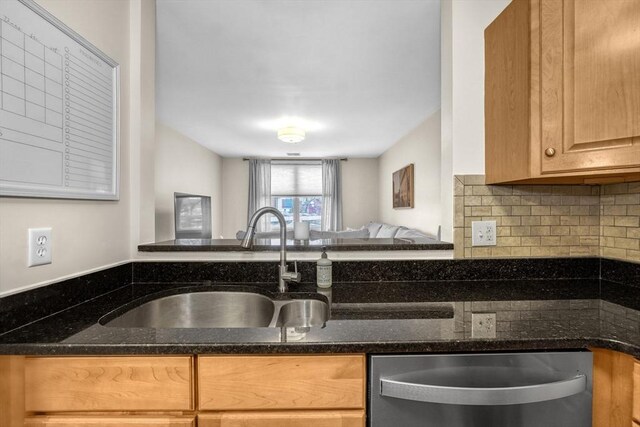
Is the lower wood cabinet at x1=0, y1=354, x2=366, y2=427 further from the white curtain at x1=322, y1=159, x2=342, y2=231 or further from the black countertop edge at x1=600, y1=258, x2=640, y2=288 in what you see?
the white curtain at x1=322, y1=159, x2=342, y2=231

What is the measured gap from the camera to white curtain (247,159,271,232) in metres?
6.66

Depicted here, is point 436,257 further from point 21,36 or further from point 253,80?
point 253,80

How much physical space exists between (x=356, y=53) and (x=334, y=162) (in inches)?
175

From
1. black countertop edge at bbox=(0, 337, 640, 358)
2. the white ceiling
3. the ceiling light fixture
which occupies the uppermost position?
the white ceiling

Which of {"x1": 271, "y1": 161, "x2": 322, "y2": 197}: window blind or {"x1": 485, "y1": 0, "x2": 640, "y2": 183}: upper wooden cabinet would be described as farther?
{"x1": 271, "y1": 161, "x2": 322, "y2": 197}: window blind

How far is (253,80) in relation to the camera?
2.73m

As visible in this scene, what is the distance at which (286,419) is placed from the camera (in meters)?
0.79

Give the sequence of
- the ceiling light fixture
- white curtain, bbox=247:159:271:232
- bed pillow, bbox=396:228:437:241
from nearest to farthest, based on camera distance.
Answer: bed pillow, bbox=396:228:437:241 → the ceiling light fixture → white curtain, bbox=247:159:271:232

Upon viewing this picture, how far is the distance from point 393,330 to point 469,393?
0.71ft

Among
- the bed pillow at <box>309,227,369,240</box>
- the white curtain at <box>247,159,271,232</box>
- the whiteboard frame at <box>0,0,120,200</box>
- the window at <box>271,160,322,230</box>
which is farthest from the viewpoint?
the window at <box>271,160,322,230</box>

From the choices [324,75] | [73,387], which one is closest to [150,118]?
[73,387]

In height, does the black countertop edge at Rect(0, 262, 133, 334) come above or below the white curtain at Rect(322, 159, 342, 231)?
below

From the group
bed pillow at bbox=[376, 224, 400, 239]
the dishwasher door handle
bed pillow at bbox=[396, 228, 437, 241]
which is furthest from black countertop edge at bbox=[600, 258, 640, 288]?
bed pillow at bbox=[376, 224, 400, 239]

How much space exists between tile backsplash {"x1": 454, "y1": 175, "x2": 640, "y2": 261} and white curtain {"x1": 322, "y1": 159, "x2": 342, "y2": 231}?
529cm
